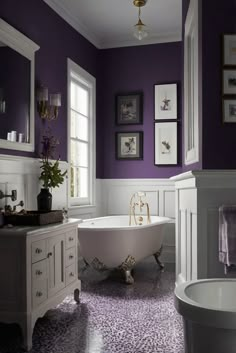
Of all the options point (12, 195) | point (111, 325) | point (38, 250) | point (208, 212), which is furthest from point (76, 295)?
point (208, 212)

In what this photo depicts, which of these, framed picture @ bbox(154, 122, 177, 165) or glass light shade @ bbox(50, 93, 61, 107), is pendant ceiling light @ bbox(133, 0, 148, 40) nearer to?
glass light shade @ bbox(50, 93, 61, 107)

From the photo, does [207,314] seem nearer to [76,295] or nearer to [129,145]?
[76,295]

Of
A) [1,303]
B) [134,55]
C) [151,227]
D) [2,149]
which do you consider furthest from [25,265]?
[134,55]

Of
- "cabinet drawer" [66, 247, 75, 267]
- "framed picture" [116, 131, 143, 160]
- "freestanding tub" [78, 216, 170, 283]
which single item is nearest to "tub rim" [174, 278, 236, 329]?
"cabinet drawer" [66, 247, 75, 267]

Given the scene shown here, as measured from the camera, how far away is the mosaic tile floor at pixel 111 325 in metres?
2.39

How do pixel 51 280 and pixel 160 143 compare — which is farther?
pixel 160 143

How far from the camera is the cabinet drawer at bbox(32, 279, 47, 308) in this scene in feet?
8.31

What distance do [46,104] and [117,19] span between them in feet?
5.48

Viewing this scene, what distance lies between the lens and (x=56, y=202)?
409cm

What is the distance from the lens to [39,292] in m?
2.61

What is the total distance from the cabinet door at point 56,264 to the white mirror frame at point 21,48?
91 centimetres

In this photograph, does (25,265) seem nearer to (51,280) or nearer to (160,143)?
(51,280)

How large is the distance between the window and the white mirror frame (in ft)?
2.97

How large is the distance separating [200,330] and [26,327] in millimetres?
1343
